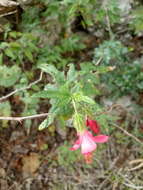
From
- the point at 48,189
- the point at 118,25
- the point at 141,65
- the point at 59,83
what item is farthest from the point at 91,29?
the point at 48,189

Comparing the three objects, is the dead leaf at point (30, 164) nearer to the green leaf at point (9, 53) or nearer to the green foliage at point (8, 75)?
the green foliage at point (8, 75)

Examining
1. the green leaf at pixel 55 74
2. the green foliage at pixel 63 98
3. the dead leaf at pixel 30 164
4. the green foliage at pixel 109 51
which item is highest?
the green foliage at pixel 109 51

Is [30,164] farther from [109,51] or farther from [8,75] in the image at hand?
[109,51]

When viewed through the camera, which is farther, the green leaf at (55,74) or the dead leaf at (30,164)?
the dead leaf at (30,164)

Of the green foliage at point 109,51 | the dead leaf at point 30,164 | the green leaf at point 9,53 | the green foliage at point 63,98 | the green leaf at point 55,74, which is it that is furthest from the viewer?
the dead leaf at point 30,164

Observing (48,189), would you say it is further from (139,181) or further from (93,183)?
(139,181)

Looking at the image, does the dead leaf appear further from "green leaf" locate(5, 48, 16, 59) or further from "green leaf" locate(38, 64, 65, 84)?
"green leaf" locate(38, 64, 65, 84)

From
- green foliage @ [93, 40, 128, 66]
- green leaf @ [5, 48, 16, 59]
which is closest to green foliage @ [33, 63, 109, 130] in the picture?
green leaf @ [5, 48, 16, 59]

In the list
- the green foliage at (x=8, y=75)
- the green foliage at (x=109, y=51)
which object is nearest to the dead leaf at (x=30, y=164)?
the green foliage at (x=8, y=75)

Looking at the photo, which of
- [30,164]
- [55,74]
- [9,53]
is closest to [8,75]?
Result: [9,53]

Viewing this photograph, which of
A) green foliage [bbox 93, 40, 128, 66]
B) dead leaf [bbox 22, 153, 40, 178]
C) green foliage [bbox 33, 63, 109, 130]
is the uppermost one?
green foliage [bbox 93, 40, 128, 66]

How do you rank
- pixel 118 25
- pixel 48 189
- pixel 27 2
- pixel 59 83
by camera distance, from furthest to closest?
pixel 118 25 → pixel 48 189 → pixel 27 2 → pixel 59 83
